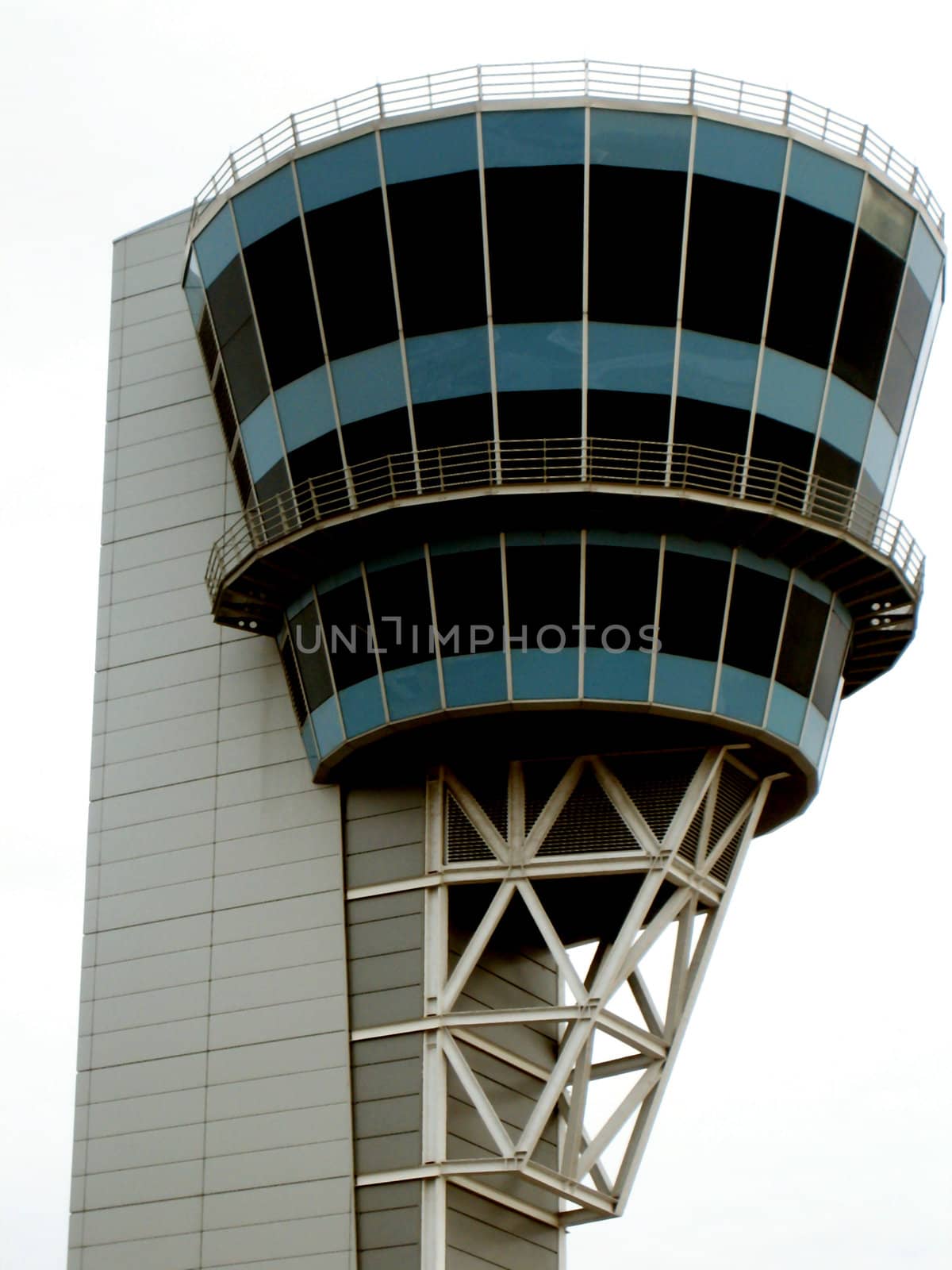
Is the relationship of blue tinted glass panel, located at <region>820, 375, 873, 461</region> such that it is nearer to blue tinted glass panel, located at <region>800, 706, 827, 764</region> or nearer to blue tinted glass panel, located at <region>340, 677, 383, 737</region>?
blue tinted glass panel, located at <region>800, 706, 827, 764</region>

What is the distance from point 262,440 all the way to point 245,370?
1469 mm

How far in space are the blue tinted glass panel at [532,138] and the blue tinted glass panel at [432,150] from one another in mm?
325

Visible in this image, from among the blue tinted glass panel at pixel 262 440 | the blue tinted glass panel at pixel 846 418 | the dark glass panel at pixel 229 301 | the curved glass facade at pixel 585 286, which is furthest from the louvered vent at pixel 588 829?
the dark glass panel at pixel 229 301

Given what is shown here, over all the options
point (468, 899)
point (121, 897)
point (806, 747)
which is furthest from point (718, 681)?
point (121, 897)

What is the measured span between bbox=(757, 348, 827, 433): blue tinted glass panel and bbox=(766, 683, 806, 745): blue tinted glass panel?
4948mm

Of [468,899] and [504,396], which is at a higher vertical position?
[504,396]

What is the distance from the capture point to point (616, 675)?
137 ft

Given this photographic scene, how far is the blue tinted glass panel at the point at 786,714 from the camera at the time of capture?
4294 cm

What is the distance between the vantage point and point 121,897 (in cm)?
4644

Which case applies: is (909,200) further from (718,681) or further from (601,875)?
(601,875)

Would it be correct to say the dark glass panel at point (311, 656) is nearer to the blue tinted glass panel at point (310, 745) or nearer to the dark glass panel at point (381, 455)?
the blue tinted glass panel at point (310, 745)

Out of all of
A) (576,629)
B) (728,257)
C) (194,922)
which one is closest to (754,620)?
(576,629)

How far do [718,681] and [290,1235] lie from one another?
12.7 meters

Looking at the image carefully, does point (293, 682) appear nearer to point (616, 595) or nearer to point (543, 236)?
point (616, 595)
